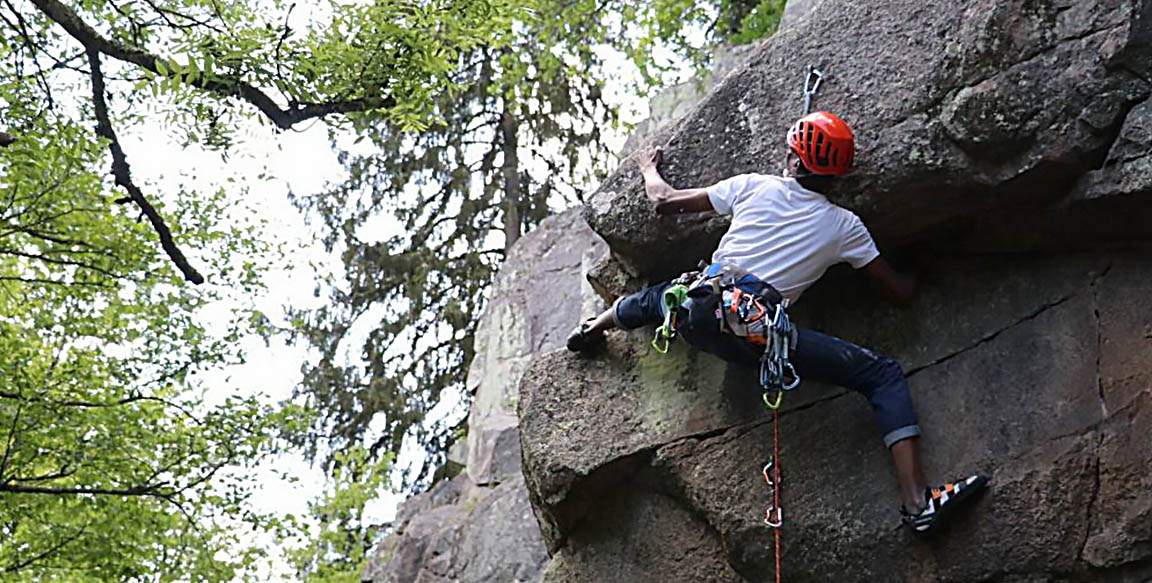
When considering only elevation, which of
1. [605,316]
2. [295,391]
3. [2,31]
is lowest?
[605,316]

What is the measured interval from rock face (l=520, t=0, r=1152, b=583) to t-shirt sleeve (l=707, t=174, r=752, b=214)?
0.42 metres

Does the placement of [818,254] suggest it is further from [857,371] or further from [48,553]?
[48,553]

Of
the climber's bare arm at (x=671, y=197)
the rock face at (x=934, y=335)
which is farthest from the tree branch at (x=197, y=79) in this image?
the climber's bare arm at (x=671, y=197)

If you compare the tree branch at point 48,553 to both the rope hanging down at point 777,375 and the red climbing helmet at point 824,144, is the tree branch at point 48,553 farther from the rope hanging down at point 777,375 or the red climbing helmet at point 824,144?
the red climbing helmet at point 824,144

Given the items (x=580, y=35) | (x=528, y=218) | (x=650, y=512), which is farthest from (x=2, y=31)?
(x=528, y=218)

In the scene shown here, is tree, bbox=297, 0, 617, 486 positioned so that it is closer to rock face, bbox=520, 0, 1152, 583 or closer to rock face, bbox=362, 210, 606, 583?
rock face, bbox=362, 210, 606, 583

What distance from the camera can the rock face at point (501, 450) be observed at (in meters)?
12.1

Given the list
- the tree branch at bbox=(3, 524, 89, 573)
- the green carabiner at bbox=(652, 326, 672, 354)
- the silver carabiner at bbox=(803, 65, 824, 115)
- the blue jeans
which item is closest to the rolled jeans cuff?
the blue jeans

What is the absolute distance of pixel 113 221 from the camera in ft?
36.5

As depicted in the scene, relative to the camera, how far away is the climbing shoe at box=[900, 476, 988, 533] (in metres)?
5.20

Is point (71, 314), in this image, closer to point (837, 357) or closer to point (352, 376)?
point (352, 376)

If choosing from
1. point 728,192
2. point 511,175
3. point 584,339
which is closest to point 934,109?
point 728,192

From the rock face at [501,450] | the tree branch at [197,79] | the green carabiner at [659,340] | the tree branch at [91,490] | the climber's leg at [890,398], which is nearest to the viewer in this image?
the climber's leg at [890,398]

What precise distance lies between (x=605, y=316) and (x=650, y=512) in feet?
3.48
